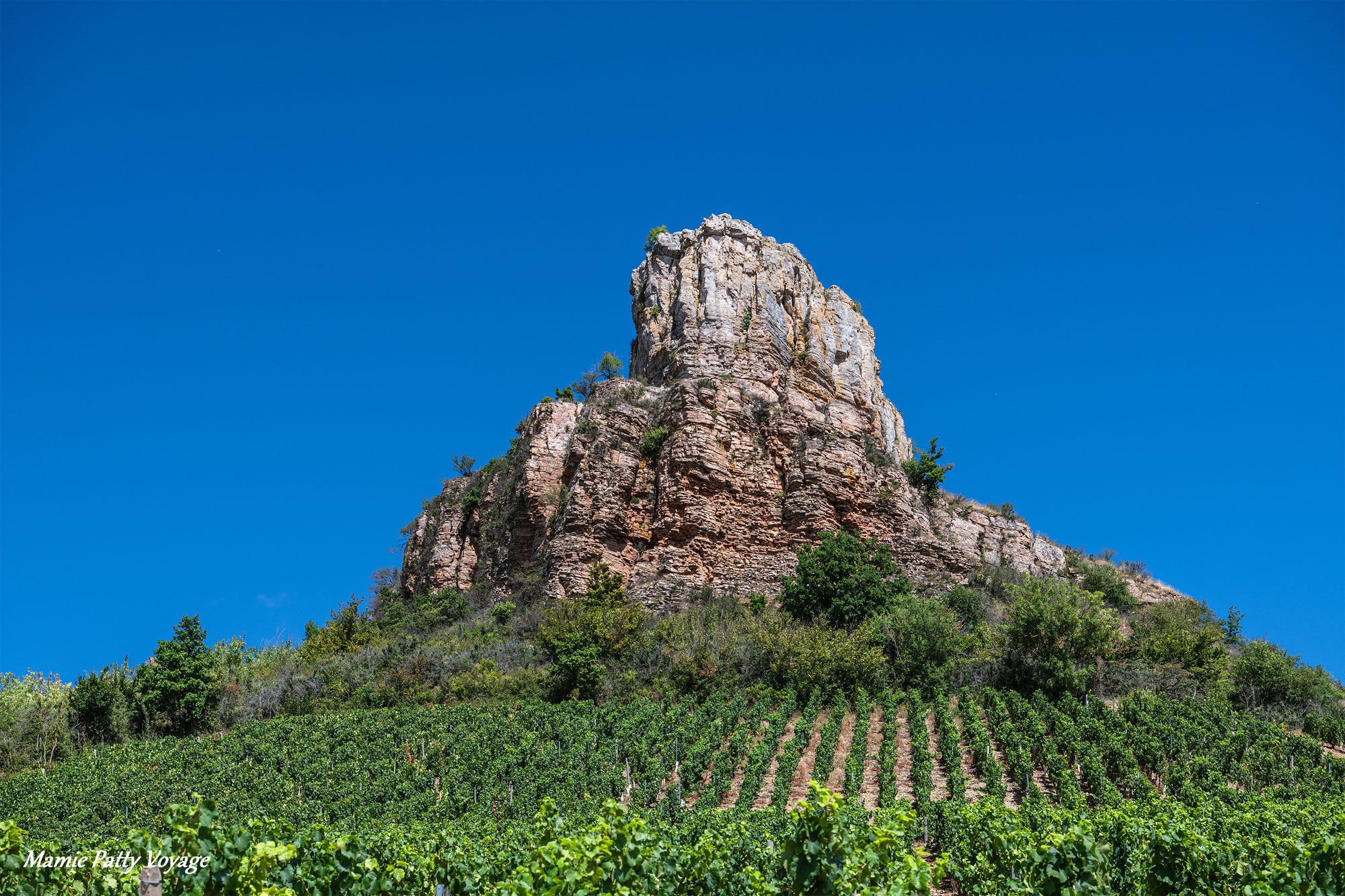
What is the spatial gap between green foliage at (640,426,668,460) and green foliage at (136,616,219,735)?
68.0ft

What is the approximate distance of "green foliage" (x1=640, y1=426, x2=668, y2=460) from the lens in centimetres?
4284

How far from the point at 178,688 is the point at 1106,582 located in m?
38.8

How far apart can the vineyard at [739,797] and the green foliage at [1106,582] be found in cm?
1548

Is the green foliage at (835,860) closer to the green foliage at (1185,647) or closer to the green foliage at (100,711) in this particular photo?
the green foliage at (1185,647)

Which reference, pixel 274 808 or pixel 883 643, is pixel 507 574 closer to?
pixel 883 643

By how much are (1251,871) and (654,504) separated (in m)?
32.4

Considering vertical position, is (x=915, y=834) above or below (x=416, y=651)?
below

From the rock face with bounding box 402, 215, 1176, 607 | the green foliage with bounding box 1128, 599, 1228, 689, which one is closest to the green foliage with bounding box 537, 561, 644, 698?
the rock face with bounding box 402, 215, 1176, 607

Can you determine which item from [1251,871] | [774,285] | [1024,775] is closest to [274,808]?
[1024,775]

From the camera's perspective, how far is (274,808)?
1878cm

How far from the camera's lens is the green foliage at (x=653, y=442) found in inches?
1687

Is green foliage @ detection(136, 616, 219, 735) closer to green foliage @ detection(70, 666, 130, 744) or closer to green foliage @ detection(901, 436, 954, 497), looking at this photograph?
green foliage @ detection(70, 666, 130, 744)

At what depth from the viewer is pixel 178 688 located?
31.1 metres

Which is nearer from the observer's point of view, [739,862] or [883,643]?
[739,862]
